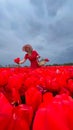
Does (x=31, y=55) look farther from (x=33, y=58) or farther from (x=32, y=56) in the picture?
(x=33, y=58)

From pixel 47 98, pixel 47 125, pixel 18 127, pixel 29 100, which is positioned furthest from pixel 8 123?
pixel 47 98

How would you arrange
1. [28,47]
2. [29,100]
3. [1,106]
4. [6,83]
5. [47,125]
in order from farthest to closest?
[28,47], [6,83], [29,100], [1,106], [47,125]

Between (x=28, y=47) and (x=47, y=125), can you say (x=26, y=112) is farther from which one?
(x=28, y=47)

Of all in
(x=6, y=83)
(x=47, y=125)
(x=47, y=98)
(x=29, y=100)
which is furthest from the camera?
(x=6, y=83)

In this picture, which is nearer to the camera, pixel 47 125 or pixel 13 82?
pixel 47 125

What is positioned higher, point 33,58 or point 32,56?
point 32,56

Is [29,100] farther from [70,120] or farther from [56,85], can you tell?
[56,85]

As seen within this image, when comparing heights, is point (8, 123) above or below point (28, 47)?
below

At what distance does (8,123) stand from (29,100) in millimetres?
673

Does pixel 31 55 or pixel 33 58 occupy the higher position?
pixel 31 55

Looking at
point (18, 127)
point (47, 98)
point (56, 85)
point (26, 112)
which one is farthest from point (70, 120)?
point (56, 85)

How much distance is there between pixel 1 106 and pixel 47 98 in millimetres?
647

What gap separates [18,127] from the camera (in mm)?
1027

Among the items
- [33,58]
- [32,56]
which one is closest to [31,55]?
[32,56]
